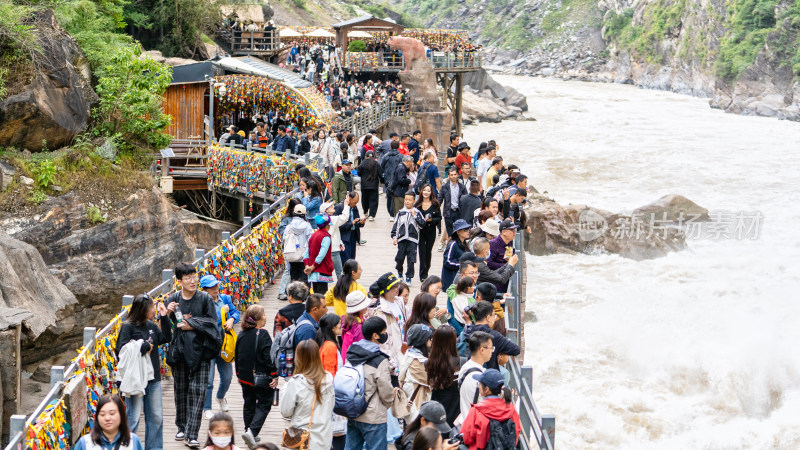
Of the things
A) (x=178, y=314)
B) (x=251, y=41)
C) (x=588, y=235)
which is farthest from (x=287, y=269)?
(x=251, y=41)

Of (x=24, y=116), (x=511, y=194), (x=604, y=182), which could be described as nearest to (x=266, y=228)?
(x=511, y=194)

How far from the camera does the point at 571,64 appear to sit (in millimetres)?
107188

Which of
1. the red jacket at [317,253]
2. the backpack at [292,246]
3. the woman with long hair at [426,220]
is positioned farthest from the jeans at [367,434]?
the woman with long hair at [426,220]

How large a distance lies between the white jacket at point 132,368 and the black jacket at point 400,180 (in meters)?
8.58

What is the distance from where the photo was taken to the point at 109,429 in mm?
6262

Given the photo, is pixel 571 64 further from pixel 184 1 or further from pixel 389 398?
pixel 389 398

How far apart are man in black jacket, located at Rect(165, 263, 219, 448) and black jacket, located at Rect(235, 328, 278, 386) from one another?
0.30 metres

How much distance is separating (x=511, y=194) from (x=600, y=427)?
5285mm

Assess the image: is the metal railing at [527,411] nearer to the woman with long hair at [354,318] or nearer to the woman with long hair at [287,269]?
the woman with long hair at [354,318]

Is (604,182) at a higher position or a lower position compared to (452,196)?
lower

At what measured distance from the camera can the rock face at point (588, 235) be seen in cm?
2780

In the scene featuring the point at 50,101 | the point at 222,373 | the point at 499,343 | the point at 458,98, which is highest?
the point at 50,101

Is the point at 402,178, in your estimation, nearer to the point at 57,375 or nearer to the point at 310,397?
the point at 57,375

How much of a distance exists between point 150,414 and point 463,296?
314 cm
